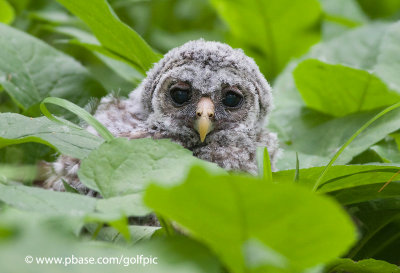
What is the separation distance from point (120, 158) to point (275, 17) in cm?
259

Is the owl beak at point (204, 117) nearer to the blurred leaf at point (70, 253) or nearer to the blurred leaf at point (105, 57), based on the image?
the blurred leaf at point (105, 57)

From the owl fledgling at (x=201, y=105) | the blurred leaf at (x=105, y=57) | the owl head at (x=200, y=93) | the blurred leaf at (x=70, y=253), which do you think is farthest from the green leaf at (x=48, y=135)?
the blurred leaf at (x=105, y=57)

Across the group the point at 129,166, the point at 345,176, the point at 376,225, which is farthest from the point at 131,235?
the point at 376,225

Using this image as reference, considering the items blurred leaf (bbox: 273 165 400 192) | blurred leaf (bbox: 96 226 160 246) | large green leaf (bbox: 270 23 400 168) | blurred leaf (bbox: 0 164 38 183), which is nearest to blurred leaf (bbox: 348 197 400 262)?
blurred leaf (bbox: 273 165 400 192)

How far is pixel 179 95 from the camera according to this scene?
281 centimetres

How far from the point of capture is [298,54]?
4113 mm

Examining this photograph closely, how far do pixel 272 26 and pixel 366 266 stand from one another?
2.54 meters

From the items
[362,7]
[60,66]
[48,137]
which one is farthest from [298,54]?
[48,137]

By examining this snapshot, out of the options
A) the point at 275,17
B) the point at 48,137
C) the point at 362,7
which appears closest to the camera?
the point at 48,137

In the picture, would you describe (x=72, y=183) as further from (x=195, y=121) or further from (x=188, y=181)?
(x=188, y=181)

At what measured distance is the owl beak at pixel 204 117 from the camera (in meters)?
2.61

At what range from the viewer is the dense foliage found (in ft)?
4.08

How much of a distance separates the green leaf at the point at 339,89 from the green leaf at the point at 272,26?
99 centimetres

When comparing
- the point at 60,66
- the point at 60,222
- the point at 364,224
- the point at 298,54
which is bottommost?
the point at 60,222
